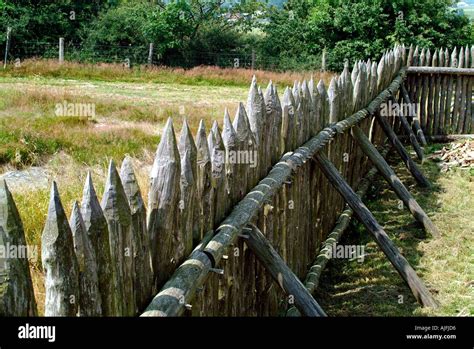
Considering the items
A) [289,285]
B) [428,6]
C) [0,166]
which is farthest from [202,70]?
[289,285]

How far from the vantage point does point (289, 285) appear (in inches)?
140

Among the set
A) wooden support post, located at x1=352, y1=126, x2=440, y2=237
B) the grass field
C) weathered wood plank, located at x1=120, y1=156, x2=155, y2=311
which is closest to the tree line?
the grass field

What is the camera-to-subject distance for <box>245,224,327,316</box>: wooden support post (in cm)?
348

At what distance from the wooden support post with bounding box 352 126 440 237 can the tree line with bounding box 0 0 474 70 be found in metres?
20.9

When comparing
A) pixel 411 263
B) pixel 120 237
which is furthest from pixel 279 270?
pixel 411 263

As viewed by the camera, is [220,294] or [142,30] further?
[142,30]

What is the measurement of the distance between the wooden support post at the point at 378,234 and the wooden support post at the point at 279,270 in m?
1.66

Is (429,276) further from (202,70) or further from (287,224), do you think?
(202,70)

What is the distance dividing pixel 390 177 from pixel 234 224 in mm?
3856

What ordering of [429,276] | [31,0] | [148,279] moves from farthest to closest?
[31,0]
[429,276]
[148,279]

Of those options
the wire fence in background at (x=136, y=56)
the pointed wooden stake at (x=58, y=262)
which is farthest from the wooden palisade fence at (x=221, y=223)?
the wire fence in background at (x=136, y=56)

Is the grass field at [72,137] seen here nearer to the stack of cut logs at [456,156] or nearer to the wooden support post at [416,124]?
the wooden support post at [416,124]

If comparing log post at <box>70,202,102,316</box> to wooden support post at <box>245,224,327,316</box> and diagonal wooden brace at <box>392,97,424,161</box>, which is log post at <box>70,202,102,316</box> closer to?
wooden support post at <box>245,224,327,316</box>

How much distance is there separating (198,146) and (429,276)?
10.9 feet
